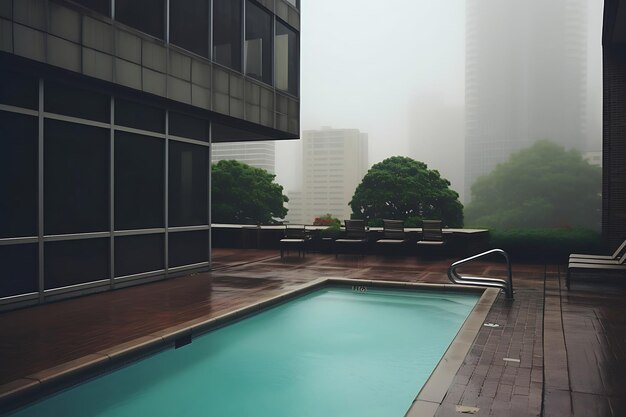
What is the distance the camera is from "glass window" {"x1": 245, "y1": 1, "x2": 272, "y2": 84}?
12961 mm

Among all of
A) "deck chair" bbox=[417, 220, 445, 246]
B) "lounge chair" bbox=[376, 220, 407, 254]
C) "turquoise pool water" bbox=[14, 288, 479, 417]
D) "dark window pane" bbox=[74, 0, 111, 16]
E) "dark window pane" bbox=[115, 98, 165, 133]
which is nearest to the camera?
"turquoise pool water" bbox=[14, 288, 479, 417]

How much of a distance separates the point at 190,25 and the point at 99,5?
259 centimetres

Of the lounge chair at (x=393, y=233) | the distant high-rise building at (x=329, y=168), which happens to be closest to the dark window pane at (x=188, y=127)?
the lounge chair at (x=393, y=233)

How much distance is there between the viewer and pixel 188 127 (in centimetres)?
1135

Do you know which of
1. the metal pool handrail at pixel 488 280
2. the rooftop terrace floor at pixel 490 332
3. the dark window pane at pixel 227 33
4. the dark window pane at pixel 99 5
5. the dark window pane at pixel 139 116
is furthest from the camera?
the dark window pane at pixel 227 33

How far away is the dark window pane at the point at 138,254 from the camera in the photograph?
953 cm

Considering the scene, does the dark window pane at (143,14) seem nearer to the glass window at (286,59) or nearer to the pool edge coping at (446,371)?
the glass window at (286,59)

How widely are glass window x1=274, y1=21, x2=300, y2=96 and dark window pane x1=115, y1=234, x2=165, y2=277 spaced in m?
5.95

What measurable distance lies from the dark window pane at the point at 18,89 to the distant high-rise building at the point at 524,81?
68.1 metres

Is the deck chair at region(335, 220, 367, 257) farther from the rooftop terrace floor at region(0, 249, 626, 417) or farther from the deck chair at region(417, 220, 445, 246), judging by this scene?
the rooftop terrace floor at region(0, 249, 626, 417)

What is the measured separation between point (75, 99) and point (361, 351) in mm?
6103

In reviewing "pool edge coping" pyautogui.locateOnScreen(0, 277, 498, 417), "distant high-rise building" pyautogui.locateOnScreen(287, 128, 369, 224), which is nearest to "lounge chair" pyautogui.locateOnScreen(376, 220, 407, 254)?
"pool edge coping" pyautogui.locateOnScreen(0, 277, 498, 417)

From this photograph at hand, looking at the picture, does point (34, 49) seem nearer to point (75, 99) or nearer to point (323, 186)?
point (75, 99)

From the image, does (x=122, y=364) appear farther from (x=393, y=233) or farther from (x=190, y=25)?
(x=393, y=233)
